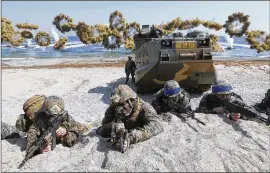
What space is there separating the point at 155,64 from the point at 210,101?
405 cm

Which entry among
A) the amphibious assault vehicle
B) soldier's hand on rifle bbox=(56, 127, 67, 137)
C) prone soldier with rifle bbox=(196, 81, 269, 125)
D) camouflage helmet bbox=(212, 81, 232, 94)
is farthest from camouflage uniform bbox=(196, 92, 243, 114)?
the amphibious assault vehicle

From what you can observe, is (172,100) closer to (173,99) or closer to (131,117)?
(173,99)

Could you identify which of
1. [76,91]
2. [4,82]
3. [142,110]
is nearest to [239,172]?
[142,110]

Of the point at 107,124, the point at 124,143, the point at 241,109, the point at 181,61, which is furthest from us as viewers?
the point at 181,61

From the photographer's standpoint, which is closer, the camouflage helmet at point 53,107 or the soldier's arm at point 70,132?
the camouflage helmet at point 53,107

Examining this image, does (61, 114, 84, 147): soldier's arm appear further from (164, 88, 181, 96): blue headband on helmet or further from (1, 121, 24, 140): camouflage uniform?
(164, 88, 181, 96): blue headband on helmet

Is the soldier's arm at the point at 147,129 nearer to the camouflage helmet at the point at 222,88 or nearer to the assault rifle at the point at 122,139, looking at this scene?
the assault rifle at the point at 122,139

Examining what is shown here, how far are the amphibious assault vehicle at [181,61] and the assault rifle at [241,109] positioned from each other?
4490 mm

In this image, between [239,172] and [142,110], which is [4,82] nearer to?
[142,110]

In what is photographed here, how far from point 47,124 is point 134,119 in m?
1.29

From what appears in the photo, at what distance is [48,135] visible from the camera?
4.86 m

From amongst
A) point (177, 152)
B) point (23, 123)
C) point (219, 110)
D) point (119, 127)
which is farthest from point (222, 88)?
point (23, 123)

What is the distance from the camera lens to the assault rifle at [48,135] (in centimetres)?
465

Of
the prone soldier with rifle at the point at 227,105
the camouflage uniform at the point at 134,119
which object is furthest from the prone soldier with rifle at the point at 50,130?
the prone soldier with rifle at the point at 227,105
